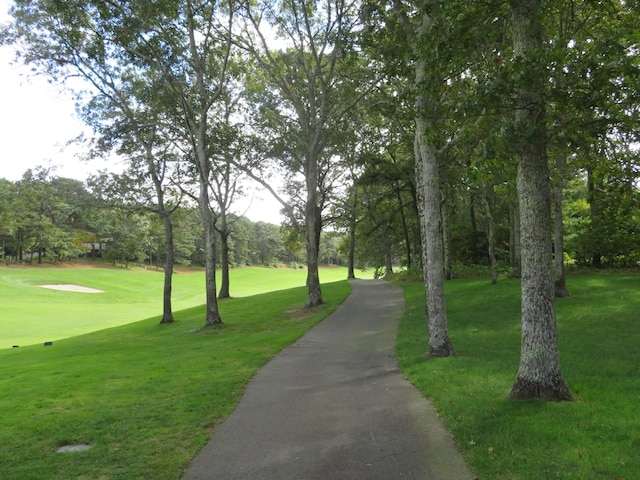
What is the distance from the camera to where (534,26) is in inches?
234

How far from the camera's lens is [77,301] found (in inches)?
1656

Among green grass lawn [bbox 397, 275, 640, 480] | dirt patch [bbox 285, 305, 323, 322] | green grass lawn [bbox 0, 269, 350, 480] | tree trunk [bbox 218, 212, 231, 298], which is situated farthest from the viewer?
tree trunk [bbox 218, 212, 231, 298]

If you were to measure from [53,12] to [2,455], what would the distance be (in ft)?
56.8

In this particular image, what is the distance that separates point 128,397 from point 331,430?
4.34 m

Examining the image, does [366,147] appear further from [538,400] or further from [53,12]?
[538,400]

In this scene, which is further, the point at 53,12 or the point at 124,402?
the point at 53,12

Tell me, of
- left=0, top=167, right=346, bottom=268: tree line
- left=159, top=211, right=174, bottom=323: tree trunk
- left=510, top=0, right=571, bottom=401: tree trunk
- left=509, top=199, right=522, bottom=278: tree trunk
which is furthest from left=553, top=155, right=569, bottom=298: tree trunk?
left=0, top=167, right=346, bottom=268: tree line

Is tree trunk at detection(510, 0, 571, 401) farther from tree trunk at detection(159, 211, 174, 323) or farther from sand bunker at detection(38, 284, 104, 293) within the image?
sand bunker at detection(38, 284, 104, 293)

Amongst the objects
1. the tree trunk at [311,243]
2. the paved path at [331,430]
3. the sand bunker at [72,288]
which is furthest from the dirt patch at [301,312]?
the sand bunker at [72,288]

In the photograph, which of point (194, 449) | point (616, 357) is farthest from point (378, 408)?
point (616, 357)

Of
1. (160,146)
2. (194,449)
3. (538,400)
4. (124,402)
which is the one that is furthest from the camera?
(160,146)

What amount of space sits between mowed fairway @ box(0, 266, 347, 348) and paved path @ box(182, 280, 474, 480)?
19.4 metres

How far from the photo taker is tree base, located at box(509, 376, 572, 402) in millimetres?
6008

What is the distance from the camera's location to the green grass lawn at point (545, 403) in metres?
4.34
